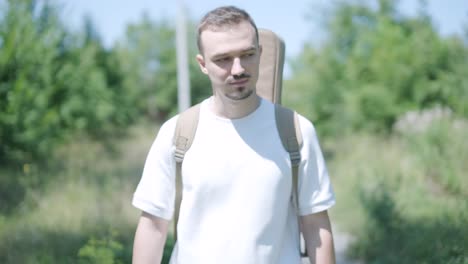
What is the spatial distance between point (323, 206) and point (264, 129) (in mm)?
341

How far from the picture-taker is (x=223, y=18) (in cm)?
174

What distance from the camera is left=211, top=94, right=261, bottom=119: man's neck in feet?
5.89

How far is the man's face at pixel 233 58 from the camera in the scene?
172 centimetres

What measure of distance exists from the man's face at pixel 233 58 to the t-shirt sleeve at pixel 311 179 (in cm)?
25

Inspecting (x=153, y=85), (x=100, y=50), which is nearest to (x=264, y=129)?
(x=100, y=50)

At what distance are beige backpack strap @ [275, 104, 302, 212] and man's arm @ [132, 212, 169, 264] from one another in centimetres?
51

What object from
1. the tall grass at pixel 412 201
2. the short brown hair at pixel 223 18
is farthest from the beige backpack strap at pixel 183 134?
the tall grass at pixel 412 201

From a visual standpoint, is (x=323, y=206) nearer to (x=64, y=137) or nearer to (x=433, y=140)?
(x=433, y=140)

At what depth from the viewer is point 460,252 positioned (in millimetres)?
4273

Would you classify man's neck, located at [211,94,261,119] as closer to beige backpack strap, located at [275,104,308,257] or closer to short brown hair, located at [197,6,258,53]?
A: beige backpack strap, located at [275,104,308,257]

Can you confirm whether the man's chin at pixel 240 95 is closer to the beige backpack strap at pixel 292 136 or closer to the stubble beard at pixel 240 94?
the stubble beard at pixel 240 94

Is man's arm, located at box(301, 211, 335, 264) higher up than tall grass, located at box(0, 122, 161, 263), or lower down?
higher up

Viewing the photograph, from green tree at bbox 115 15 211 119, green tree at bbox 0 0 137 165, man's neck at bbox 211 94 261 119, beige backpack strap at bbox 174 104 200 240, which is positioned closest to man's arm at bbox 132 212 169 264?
beige backpack strap at bbox 174 104 200 240

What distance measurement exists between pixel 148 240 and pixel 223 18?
32.7 inches
